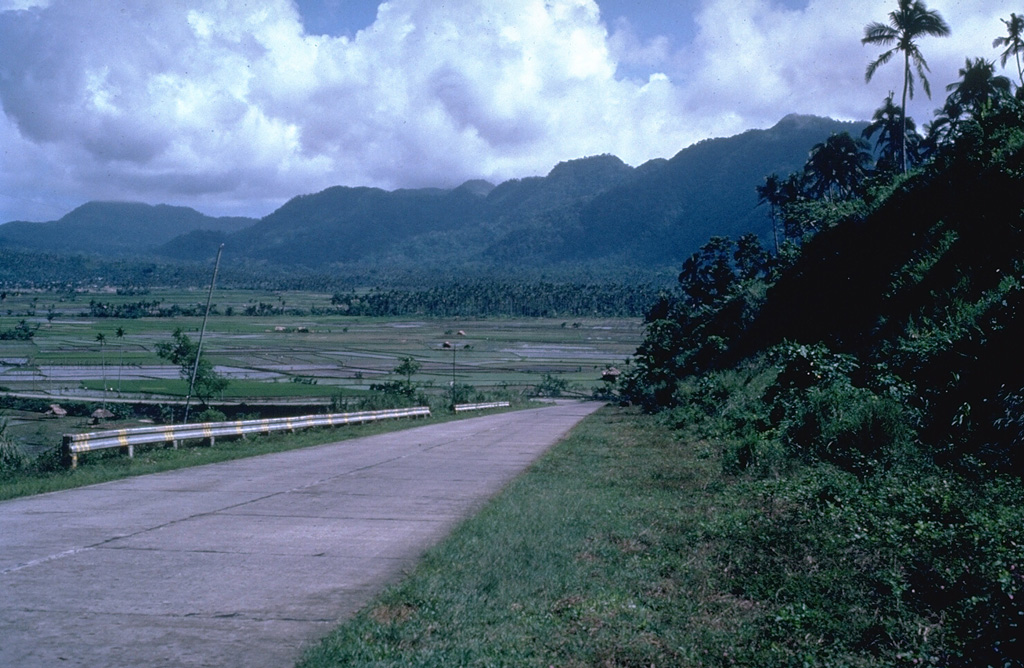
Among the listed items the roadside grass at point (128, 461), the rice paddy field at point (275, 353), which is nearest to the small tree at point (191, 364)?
the rice paddy field at point (275, 353)

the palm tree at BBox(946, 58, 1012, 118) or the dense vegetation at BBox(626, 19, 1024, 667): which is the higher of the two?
the palm tree at BBox(946, 58, 1012, 118)

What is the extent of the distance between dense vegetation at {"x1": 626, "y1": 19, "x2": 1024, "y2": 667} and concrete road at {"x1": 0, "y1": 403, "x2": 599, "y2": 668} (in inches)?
156

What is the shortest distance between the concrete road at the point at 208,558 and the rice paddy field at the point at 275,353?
103ft

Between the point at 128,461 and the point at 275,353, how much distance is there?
250 ft

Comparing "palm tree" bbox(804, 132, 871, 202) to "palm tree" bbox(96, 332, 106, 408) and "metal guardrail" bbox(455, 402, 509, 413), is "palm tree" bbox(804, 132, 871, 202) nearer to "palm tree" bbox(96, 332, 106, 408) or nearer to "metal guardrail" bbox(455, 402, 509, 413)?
"metal guardrail" bbox(455, 402, 509, 413)

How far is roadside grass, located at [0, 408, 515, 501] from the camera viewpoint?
14734 mm

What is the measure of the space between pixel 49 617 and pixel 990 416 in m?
11.4

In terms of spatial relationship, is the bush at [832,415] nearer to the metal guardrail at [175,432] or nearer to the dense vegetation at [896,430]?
the dense vegetation at [896,430]

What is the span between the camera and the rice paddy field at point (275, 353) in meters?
61.0

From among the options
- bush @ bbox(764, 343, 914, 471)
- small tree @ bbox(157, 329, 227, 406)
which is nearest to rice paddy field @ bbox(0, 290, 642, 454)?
small tree @ bbox(157, 329, 227, 406)

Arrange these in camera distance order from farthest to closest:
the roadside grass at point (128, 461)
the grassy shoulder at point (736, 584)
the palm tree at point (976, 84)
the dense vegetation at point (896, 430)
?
the palm tree at point (976, 84) < the roadside grass at point (128, 461) < the dense vegetation at point (896, 430) < the grassy shoulder at point (736, 584)

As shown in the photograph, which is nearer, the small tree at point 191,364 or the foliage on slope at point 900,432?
the foliage on slope at point 900,432

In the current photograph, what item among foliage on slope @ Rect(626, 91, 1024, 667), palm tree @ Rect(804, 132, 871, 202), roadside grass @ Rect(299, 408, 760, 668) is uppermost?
palm tree @ Rect(804, 132, 871, 202)

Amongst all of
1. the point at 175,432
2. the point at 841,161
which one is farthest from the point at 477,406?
the point at 175,432
